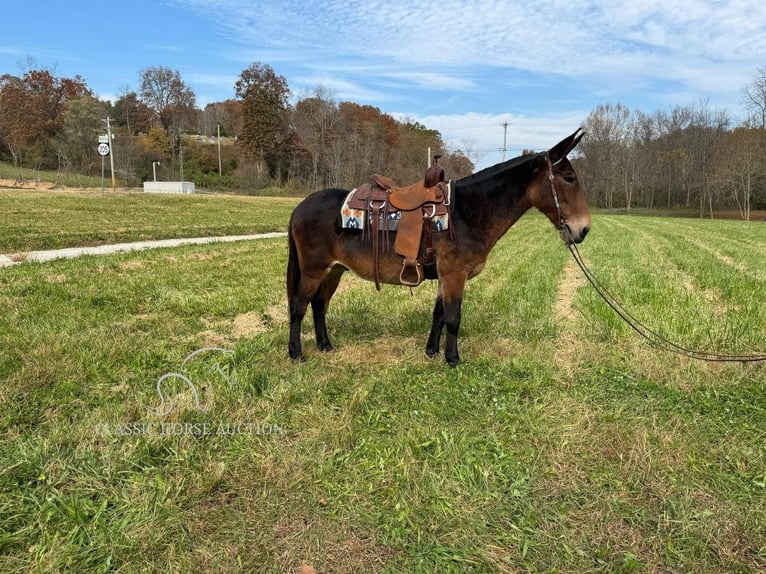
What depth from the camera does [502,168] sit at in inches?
182

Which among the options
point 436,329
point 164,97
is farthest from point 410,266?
point 164,97

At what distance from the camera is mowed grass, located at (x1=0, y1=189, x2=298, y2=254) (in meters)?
13.9

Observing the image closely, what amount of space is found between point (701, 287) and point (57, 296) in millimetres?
11164

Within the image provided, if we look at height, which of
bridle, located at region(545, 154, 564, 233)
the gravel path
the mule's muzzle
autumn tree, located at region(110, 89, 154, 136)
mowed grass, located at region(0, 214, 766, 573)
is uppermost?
autumn tree, located at region(110, 89, 154, 136)

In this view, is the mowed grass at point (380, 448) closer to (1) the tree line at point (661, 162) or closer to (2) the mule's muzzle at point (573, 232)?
(2) the mule's muzzle at point (573, 232)

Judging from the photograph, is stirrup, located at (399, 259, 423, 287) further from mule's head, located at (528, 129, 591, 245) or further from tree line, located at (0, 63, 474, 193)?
tree line, located at (0, 63, 474, 193)

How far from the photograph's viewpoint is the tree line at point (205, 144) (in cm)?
5503

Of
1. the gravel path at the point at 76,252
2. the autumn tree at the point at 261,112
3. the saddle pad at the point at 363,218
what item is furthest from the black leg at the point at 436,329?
the autumn tree at the point at 261,112

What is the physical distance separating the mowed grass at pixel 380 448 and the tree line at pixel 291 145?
47.8m

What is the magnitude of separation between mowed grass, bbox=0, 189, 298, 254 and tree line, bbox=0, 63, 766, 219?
29.3 m

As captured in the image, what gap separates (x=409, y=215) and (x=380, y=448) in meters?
2.28

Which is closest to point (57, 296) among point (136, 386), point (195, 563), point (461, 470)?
point (136, 386)

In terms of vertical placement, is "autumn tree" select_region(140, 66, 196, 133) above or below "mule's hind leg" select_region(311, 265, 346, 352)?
above

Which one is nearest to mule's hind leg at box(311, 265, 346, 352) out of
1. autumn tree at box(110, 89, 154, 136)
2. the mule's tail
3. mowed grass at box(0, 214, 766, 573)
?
mowed grass at box(0, 214, 766, 573)
